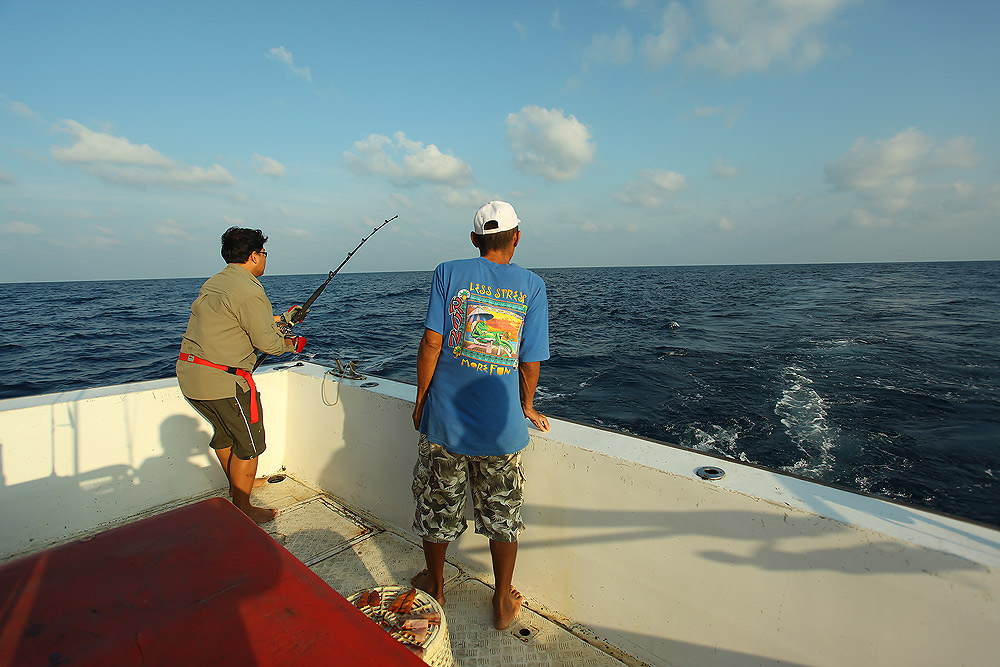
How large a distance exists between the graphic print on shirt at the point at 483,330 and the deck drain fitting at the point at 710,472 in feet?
2.51

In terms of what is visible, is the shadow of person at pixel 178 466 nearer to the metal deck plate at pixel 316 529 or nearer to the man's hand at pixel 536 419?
the metal deck plate at pixel 316 529

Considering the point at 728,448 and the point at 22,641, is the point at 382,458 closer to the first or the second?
the point at 22,641

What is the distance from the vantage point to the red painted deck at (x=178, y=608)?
2.68 ft

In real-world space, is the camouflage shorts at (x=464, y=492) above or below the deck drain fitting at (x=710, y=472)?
below

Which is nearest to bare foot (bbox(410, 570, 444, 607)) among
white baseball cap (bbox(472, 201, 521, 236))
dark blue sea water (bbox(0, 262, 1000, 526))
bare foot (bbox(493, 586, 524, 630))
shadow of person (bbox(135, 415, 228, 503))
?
bare foot (bbox(493, 586, 524, 630))

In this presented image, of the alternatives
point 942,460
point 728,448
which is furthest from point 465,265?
point 942,460

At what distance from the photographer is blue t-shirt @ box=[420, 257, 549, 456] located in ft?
5.70

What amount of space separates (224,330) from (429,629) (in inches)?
70.0

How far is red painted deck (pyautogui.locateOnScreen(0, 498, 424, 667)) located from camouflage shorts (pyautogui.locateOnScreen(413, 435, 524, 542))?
0.79 metres

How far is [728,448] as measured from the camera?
5289 millimetres

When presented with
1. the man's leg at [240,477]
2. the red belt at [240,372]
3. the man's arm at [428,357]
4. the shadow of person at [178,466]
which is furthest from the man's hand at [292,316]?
the man's arm at [428,357]

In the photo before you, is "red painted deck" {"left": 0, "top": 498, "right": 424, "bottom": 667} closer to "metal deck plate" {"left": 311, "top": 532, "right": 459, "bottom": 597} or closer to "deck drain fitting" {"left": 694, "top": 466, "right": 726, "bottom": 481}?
"deck drain fitting" {"left": 694, "top": 466, "right": 726, "bottom": 481}

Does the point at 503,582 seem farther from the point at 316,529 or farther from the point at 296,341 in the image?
the point at 296,341

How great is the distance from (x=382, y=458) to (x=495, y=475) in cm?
111
